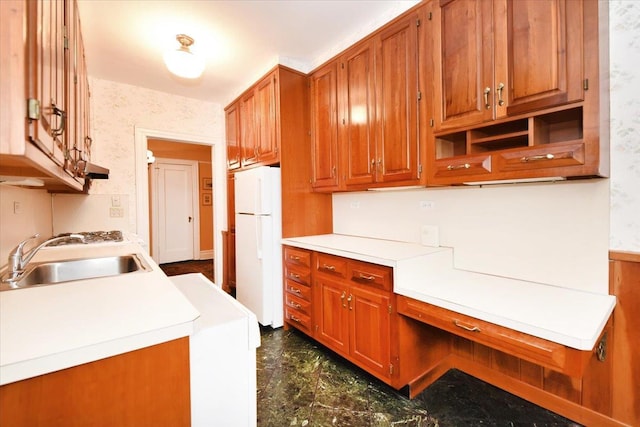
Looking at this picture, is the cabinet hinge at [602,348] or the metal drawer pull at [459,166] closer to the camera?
the cabinet hinge at [602,348]

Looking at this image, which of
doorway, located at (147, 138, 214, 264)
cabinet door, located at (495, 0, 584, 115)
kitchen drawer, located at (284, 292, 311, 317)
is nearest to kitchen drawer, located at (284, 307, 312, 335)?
kitchen drawer, located at (284, 292, 311, 317)

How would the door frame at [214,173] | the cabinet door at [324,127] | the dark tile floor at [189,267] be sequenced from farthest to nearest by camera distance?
the dark tile floor at [189,267], the door frame at [214,173], the cabinet door at [324,127]

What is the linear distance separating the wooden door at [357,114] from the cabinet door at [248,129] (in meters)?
1.10

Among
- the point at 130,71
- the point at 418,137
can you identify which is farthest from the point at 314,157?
the point at 130,71

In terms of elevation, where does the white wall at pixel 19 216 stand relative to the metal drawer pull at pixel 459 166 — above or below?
below

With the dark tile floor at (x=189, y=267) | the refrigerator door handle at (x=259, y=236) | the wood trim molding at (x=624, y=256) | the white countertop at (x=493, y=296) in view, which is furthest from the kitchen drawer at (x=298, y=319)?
the dark tile floor at (x=189, y=267)

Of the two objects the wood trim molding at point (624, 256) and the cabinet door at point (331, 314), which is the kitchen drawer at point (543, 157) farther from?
the cabinet door at point (331, 314)

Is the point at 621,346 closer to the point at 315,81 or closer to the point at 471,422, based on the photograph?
the point at 471,422

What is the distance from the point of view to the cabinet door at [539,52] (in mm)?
1216

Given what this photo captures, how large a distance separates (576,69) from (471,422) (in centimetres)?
182

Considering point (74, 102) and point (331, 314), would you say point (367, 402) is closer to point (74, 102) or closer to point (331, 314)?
point (331, 314)

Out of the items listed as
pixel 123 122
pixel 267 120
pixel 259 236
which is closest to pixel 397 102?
pixel 267 120

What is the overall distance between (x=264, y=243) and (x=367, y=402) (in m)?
1.53

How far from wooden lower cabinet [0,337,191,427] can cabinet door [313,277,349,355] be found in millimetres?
1344
